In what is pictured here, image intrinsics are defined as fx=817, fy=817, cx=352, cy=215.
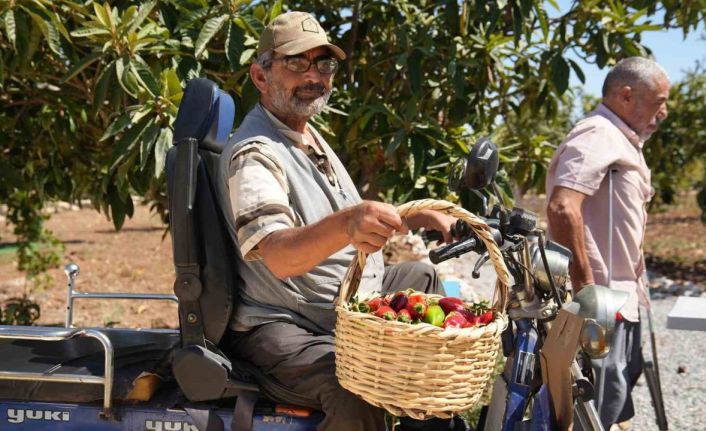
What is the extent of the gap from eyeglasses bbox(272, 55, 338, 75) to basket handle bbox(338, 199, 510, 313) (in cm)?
76

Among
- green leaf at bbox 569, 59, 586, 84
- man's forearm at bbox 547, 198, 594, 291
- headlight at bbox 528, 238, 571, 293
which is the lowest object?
man's forearm at bbox 547, 198, 594, 291

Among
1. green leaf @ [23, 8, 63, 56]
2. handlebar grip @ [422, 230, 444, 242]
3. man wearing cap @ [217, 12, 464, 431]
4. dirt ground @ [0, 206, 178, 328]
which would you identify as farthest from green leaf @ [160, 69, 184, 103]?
dirt ground @ [0, 206, 178, 328]

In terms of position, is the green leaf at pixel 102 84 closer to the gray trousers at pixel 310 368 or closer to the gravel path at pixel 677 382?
the gray trousers at pixel 310 368

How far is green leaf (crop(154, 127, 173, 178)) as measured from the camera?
3475mm

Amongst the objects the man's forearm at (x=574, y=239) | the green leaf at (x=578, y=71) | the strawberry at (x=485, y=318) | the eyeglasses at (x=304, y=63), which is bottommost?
the man's forearm at (x=574, y=239)

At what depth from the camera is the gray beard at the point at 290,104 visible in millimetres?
2652

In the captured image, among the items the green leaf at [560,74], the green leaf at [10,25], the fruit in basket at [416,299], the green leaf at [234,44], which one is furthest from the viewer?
the green leaf at [560,74]

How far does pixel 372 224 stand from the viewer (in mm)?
2041

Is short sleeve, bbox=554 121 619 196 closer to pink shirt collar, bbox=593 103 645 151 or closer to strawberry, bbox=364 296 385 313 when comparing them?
pink shirt collar, bbox=593 103 645 151

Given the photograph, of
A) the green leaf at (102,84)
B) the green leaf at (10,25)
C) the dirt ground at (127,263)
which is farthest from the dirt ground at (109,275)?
the green leaf at (10,25)

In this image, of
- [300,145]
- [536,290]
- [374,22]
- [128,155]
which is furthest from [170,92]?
[536,290]

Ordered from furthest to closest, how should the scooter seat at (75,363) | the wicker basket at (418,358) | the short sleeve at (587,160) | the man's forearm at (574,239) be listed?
the short sleeve at (587,160)
the man's forearm at (574,239)
the scooter seat at (75,363)
the wicker basket at (418,358)

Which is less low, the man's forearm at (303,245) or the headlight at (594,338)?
the man's forearm at (303,245)

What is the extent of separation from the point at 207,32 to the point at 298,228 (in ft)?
6.03
